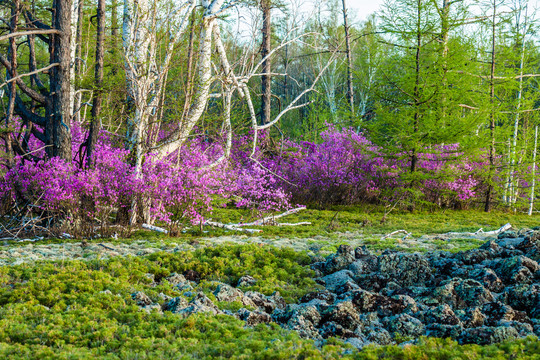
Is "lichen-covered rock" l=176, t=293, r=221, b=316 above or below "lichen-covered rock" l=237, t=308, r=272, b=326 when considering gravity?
above

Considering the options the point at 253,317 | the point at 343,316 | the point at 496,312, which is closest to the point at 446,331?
the point at 496,312

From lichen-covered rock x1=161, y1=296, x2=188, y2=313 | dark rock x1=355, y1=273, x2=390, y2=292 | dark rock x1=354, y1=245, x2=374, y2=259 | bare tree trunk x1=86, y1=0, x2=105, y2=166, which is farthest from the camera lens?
bare tree trunk x1=86, y1=0, x2=105, y2=166

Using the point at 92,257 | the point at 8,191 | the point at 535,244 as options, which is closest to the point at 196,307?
the point at 92,257

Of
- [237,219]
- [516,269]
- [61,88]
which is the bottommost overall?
[237,219]

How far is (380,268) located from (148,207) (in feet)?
14.5

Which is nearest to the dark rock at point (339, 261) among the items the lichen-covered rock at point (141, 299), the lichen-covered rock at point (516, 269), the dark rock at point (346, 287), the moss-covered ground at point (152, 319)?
the moss-covered ground at point (152, 319)

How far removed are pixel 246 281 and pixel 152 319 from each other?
1.30m

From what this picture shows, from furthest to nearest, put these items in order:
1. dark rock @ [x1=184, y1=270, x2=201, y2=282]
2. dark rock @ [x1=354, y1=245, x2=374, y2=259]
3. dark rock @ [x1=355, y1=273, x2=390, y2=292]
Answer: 1. dark rock @ [x1=354, y1=245, x2=374, y2=259]
2. dark rock @ [x1=184, y1=270, x2=201, y2=282]
3. dark rock @ [x1=355, y1=273, x2=390, y2=292]

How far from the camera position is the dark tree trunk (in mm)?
7422

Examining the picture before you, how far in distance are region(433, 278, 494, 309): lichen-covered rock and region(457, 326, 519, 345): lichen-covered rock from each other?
0.73 metres

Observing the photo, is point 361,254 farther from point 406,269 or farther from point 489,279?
point 489,279

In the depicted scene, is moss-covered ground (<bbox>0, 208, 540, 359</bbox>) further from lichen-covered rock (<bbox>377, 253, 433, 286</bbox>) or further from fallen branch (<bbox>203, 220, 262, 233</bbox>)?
fallen branch (<bbox>203, 220, 262, 233</bbox>)

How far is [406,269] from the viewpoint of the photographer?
4469 millimetres

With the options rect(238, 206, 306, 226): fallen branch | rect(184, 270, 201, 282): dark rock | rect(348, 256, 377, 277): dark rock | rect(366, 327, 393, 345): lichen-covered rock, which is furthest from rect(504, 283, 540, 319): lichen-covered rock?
rect(238, 206, 306, 226): fallen branch
